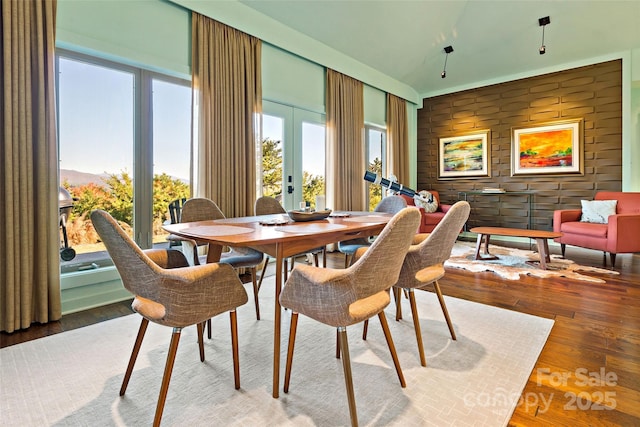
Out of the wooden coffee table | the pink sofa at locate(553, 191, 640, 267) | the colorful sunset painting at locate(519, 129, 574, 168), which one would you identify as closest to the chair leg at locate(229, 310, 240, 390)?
the wooden coffee table

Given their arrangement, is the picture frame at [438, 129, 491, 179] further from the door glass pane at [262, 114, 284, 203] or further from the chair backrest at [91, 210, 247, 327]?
the chair backrest at [91, 210, 247, 327]

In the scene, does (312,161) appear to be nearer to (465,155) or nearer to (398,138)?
(398,138)

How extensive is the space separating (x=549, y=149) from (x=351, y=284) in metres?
5.53

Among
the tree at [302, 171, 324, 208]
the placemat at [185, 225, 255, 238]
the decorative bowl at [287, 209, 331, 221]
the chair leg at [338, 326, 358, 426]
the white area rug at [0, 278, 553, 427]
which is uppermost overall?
the tree at [302, 171, 324, 208]

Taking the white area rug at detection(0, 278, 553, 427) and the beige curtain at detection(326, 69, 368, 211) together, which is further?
the beige curtain at detection(326, 69, 368, 211)

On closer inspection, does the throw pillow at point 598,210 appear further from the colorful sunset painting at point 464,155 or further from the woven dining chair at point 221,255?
the woven dining chair at point 221,255

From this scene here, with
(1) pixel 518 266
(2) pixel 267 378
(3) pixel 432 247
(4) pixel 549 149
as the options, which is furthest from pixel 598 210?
(2) pixel 267 378

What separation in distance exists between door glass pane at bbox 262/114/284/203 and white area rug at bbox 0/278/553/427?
7.27 feet

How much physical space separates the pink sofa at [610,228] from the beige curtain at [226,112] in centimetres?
402

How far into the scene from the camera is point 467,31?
483 cm

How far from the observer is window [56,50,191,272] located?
2.71m

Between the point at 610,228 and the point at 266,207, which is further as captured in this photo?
the point at 610,228

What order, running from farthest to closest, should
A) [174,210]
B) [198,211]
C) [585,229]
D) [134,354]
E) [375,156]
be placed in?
[375,156], [585,229], [174,210], [198,211], [134,354]

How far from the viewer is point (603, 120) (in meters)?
4.87
